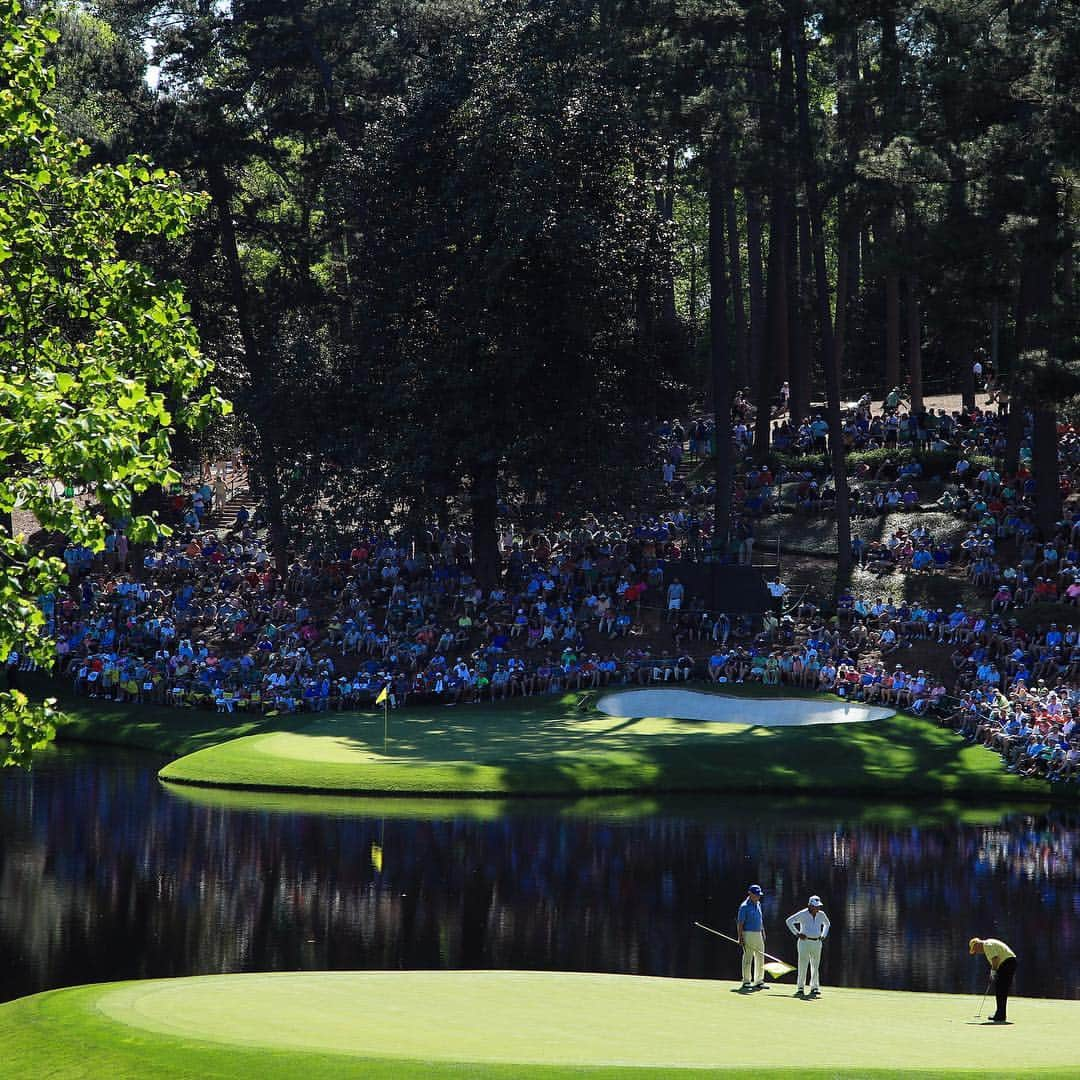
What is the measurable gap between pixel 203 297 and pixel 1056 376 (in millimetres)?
30755

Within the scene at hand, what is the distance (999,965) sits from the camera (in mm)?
19406

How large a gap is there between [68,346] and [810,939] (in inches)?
458

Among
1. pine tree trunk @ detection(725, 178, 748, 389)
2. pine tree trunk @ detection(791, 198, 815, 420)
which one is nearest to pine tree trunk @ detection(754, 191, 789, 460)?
pine tree trunk @ detection(791, 198, 815, 420)

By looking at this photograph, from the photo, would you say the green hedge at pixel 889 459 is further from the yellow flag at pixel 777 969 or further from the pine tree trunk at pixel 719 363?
the yellow flag at pixel 777 969

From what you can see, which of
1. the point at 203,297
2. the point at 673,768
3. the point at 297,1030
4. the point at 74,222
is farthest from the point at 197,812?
the point at 203,297

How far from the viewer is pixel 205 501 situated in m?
63.1

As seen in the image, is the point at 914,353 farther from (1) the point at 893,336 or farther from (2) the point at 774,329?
(2) the point at 774,329

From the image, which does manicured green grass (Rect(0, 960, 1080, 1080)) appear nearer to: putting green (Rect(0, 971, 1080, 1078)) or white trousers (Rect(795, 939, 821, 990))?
putting green (Rect(0, 971, 1080, 1078))

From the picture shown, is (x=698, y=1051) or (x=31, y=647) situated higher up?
(x=31, y=647)

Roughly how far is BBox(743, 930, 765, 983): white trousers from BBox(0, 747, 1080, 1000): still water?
118 centimetres

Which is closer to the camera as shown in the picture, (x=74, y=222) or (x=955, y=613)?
(x=74, y=222)

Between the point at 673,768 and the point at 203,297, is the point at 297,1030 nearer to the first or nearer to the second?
the point at 673,768

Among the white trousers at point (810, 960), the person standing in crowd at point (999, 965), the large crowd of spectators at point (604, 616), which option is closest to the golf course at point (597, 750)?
the large crowd of spectators at point (604, 616)

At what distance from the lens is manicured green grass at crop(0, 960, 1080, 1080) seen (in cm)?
1681
